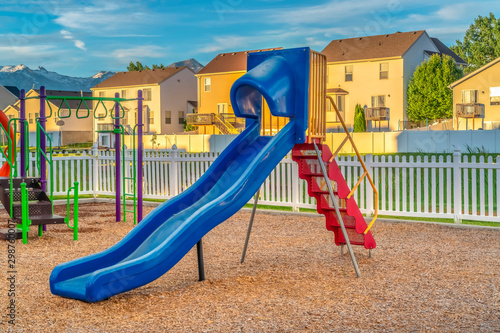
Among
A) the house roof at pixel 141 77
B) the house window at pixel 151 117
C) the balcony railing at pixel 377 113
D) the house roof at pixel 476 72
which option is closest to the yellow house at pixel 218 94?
the house roof at pixel 141 77

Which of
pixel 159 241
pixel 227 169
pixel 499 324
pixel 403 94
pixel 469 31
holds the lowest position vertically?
pixel 499 324

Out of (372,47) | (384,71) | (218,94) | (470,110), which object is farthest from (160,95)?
(470,110)

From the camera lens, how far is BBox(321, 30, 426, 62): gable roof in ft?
152

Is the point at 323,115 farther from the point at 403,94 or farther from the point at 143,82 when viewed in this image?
the point at 143,82

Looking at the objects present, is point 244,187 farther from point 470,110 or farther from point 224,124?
point 224,124

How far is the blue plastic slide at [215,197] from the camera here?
6.05 metres

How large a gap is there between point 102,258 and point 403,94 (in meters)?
42.8

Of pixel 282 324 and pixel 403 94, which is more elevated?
pixel 403 94

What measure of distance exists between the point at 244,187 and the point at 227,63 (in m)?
48.5

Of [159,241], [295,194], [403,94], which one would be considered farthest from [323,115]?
[403,94]

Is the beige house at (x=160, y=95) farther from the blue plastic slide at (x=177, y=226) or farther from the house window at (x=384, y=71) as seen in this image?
the blue plastic slide at (x=177, y=226)

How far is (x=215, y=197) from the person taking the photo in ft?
23.1

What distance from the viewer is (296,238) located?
33.2 feet

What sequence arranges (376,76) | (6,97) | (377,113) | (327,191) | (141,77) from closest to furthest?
(327,191), (377,113), (376,76), (141,77), (6,97)
